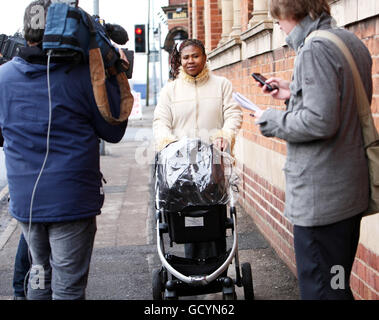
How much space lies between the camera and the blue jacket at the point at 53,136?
3051 millimetres

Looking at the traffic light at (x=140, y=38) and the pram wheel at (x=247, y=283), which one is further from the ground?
the traffic light at (x=140, y=38)

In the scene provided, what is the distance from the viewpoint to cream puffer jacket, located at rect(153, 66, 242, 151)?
4.72 metres

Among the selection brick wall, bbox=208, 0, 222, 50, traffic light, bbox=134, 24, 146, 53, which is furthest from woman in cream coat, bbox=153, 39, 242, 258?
traffic light, bbox=134, 24, 146, 53

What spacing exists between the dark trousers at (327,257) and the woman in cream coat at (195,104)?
1864 mm

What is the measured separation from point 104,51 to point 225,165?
1.34 meters

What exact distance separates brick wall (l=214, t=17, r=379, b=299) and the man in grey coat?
999 millimetres

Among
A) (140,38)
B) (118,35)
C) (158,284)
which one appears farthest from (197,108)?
(140,38)

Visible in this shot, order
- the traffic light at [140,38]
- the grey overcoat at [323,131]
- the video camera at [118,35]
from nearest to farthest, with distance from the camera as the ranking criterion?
1. the grey overcoat at [323,131]
2. the video camera at [118,35]
3. the traffic light at [140,38]

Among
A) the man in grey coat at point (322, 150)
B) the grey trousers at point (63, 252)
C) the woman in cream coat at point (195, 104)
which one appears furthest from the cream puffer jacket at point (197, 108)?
the man in grey coat at point (322, 150)

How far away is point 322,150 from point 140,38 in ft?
96.2

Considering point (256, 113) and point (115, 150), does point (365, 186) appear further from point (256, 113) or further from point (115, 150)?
point (115, 150)

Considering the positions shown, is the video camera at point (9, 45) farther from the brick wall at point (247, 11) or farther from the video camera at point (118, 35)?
the brick wall at point (247, 11)

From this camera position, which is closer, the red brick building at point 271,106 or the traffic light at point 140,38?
the red brick building at point 271,106
